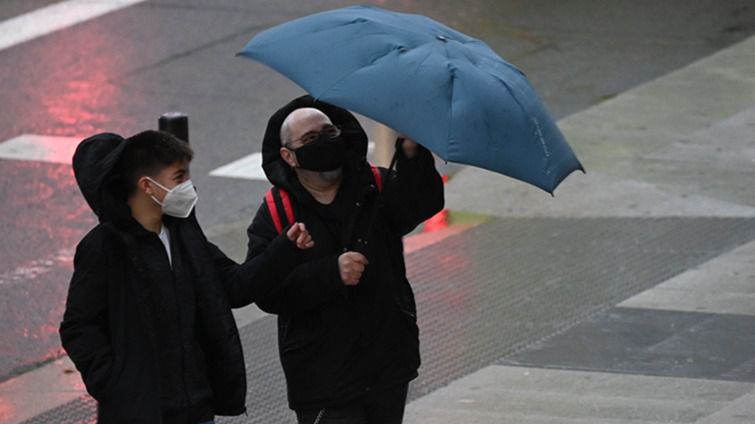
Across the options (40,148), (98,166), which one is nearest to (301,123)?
(98,166)

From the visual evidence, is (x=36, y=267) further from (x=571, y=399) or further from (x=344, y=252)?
(x=344, y=252)

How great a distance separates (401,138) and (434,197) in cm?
24

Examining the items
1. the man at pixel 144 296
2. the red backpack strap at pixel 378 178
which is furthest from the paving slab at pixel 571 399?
the man at pixel 144 296

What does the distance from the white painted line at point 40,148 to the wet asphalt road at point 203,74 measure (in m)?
0.11

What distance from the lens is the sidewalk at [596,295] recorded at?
7746 millimetres

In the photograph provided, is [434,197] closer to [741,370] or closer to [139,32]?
[741,370]

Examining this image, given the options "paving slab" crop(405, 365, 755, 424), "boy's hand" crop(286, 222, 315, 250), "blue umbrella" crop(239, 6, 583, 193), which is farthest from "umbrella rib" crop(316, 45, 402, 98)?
"paving slab" crop(405, 365, 755, 424)

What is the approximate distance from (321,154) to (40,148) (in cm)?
783

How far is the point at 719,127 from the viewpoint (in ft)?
42.8

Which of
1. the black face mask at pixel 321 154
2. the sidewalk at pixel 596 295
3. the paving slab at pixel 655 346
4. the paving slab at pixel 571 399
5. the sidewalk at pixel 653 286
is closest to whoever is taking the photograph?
the black face mask at pixel 321 154

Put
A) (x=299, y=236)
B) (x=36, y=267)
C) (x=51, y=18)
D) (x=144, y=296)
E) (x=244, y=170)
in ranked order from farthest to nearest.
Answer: (x=51, y=18) → (x=244, y=170) → (x=36, y=267) → (x=299, y=236) → (x=144, y=296)

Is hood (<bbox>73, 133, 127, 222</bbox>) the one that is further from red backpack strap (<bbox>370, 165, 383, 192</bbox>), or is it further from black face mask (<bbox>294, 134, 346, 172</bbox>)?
red backpack strap (<bbox>370, 165, 383, 192</bbox>)

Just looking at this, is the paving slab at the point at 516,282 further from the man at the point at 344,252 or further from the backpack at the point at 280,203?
the backpack at the point at 280,203

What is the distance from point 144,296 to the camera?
5027mm
